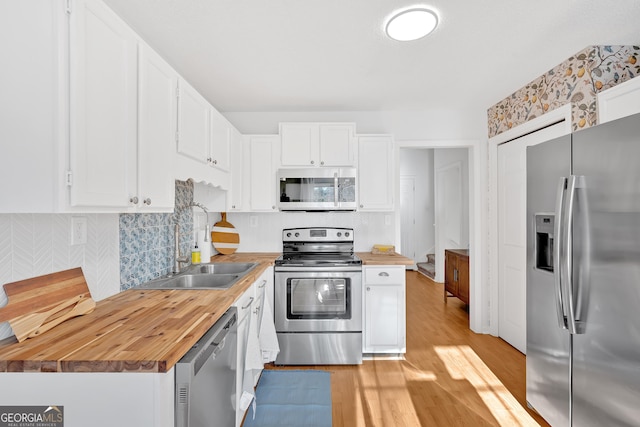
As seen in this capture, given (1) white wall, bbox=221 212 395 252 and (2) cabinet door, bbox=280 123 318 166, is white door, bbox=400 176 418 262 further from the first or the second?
(2) cabinet door, bbox=280 123 318 166

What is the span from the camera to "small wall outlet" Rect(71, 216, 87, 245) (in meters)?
1.38

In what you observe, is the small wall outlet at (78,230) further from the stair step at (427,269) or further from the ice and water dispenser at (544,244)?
the stair step at (427,269)

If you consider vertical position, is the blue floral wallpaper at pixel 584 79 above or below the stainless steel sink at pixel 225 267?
above

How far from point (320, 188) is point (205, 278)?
132cm

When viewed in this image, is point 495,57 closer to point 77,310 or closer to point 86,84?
point 86,84

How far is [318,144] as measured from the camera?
296 cm

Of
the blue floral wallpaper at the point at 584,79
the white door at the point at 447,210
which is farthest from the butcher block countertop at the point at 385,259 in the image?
the white door at the point at 447,210

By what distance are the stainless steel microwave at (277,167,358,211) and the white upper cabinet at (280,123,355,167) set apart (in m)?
0.10

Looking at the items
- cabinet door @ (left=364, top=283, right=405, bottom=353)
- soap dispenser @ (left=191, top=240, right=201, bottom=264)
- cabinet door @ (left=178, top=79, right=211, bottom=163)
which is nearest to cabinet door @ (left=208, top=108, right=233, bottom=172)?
cabinet door @ (left=178, top=79, right=211, bottom=163)

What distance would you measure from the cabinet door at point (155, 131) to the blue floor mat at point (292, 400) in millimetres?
1494

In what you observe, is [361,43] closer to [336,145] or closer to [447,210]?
[336,145]

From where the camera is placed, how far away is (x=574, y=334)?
5.06 ft

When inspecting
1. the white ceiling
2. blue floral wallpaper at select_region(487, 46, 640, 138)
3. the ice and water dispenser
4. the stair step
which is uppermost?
the white ceiling

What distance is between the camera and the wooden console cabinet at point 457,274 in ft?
12.4
